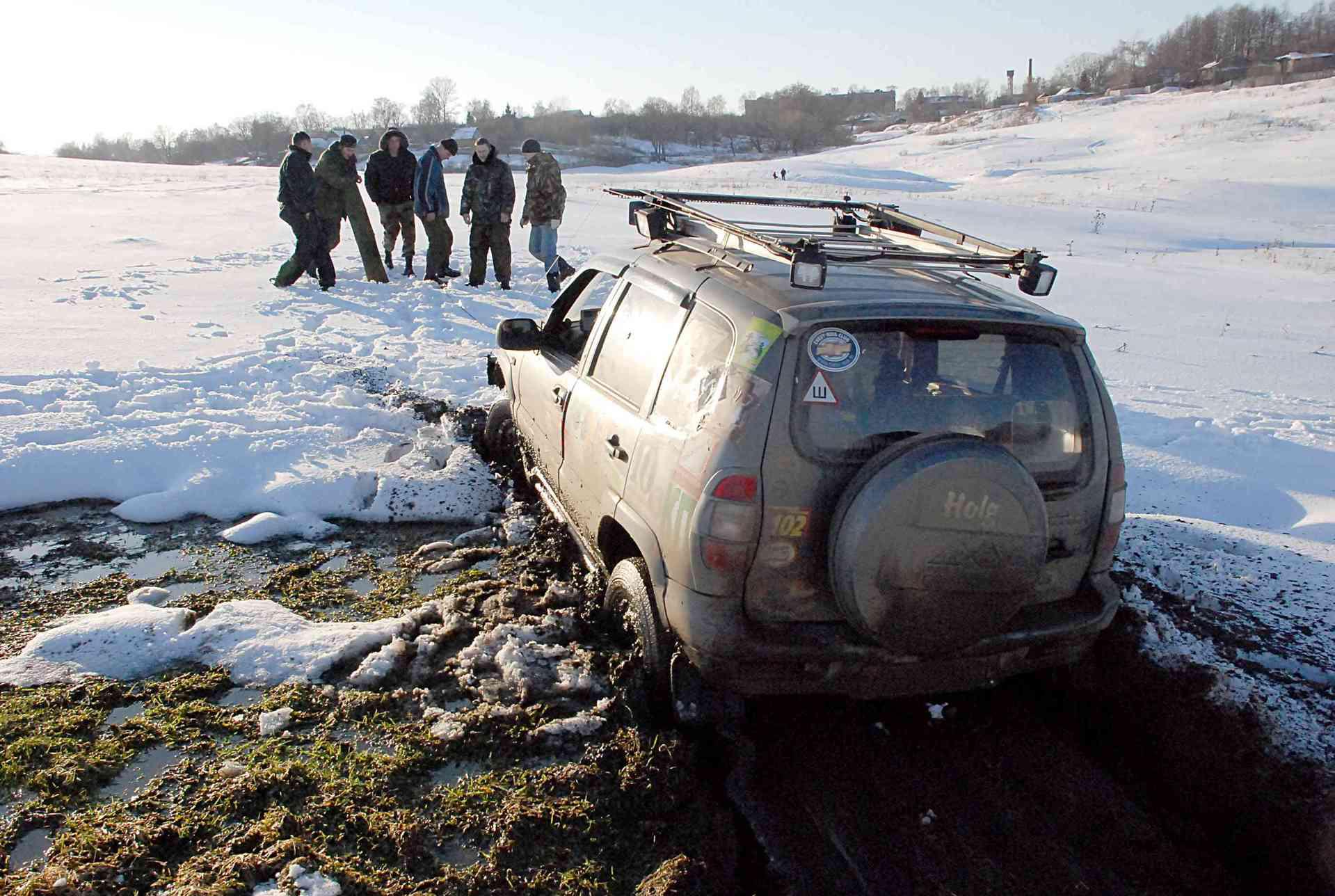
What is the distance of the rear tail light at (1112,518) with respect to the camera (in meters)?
3.44

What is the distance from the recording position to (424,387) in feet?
25.9

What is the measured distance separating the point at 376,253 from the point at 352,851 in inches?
441

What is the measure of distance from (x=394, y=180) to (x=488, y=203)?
1.63 m

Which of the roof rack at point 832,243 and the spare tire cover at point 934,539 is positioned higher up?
the roof rack at point 832,243

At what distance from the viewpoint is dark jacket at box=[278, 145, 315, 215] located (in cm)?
1152

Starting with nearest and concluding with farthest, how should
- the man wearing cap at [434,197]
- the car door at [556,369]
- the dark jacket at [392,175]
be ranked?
the car door at [556,369]
the man wearing cap at [434,197]
the dark jacket at [392,175]

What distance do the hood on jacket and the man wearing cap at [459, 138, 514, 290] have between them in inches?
39.7

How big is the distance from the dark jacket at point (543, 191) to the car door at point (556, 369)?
7.55m

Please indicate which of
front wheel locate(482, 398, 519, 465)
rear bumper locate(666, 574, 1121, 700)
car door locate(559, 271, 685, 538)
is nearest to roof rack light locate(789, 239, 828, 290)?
car door locate(559, 271, 685, 538)

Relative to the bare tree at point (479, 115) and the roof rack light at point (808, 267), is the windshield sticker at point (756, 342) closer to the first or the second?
the roof rack light at point (808, 267)

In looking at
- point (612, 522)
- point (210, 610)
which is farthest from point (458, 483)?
point (612, 522)

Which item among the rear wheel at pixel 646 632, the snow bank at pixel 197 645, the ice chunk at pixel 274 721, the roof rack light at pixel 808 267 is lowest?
the ice chunk at pixel 274 721

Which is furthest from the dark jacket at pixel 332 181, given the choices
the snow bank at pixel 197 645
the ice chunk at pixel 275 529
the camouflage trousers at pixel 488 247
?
the snow bank at pixel 197 645

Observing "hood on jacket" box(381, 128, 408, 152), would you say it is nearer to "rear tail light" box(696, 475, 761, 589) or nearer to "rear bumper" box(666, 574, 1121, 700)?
"rear tail light" box(696, 475, 761, 589)
